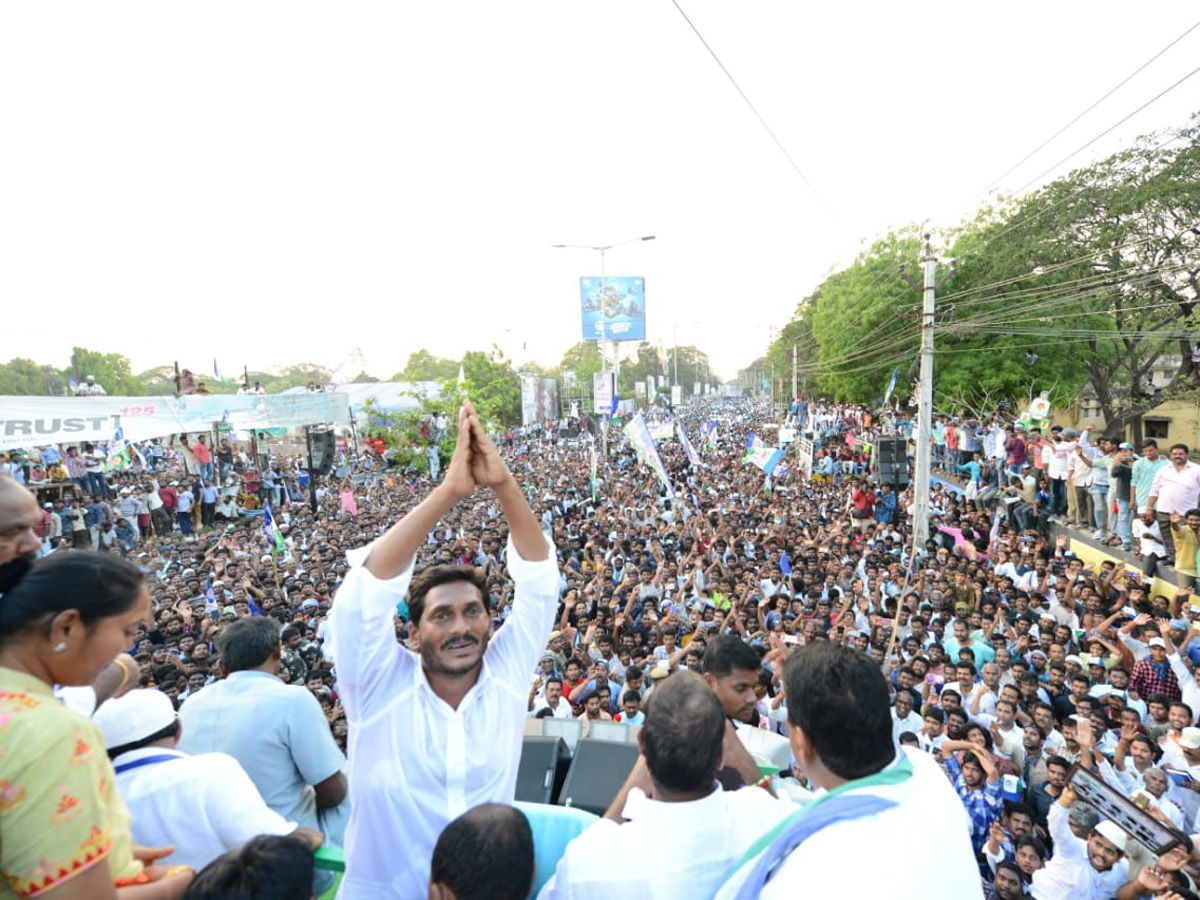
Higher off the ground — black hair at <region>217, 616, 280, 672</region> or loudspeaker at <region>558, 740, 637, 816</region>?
black hair at <region>217, 616, 280, 672</region>

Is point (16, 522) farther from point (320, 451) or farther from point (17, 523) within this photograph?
point (320, 451)

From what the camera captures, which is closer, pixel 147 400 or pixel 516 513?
pixel 516 513

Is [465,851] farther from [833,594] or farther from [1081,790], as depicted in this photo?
[833,594]

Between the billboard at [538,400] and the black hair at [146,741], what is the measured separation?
40.9 meters

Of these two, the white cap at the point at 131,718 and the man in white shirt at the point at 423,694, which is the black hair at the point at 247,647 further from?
the man in white shirt at the point at 423,694

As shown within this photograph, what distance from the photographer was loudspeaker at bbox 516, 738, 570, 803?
7.99 ft

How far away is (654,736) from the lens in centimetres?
155

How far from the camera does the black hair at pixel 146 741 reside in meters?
1.76

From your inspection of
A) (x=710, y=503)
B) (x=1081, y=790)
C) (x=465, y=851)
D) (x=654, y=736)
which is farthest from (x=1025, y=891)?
(x=710, y=503)

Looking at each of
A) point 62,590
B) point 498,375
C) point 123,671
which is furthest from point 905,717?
point 498,375

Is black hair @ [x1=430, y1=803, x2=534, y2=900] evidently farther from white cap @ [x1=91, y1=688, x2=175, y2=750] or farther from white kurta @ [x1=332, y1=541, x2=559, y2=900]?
white cap @ [x1=91, y1=688, x2=175, y2=750]

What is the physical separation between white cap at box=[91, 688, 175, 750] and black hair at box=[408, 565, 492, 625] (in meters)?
Answer: 0.64

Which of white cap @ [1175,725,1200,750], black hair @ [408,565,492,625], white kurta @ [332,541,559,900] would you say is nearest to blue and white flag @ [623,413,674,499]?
white cap @ [1175,725,1200,750]

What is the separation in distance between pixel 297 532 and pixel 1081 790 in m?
13.9
